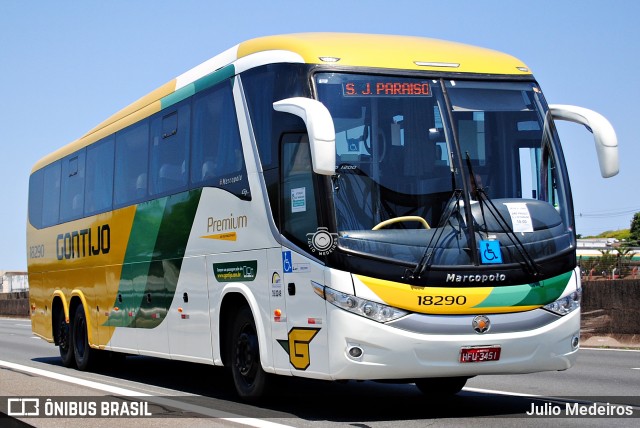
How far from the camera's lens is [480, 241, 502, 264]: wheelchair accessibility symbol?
10.1 metres

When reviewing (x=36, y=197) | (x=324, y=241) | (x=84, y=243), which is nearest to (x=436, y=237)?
(x=324, y=241)

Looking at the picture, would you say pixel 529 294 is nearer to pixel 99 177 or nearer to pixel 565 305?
pixel 565 305

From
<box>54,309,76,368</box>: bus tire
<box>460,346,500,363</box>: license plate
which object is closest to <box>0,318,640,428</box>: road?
<box>460,346,500,363</box>: license plate

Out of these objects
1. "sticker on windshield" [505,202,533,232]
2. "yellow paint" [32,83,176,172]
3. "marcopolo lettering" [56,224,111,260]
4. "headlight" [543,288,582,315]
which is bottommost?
"headlight" [543,288,582,315]

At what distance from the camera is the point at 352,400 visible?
40.0 ft

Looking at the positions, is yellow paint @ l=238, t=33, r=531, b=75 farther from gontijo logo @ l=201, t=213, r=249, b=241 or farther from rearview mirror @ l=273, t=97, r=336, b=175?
gontijo logo @ l=201, t=213, r=249, b=241

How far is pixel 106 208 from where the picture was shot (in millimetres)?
17266

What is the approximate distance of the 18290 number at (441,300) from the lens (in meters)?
9.84

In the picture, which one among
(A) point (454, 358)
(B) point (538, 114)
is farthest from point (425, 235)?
(B) point (538, 114)

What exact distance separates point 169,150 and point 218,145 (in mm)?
1984

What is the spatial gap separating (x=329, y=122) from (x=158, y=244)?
5.68 metres

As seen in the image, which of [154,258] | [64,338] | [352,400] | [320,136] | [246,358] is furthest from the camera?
[64,338]

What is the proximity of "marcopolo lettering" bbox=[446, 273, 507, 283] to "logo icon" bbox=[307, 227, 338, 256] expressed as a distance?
1.10 m

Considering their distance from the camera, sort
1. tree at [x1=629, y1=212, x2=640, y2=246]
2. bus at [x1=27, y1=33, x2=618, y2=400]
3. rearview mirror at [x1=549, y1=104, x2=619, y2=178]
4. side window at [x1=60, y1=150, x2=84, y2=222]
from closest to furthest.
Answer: bus at [x1=27, y1=33, x2=618, y2=400] → rearview mirror at [x1=549, y1=104, x2=619, y2=178] → side window at [x1=60, y1=150, x2=84, y2=222] → tree at [x1=629, y1=212, x2=640, y2=246]
